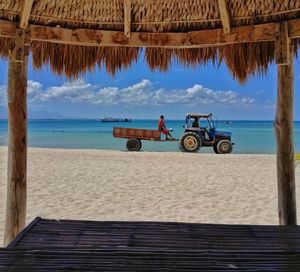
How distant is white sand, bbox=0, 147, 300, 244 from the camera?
14.8ft

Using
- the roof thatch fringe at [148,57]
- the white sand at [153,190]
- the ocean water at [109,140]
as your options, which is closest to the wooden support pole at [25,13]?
the roof thatch fringe at [148,57]

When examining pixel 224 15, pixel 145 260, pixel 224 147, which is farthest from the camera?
pixel 224 147

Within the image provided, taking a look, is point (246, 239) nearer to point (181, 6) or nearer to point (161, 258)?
point (161, 258)

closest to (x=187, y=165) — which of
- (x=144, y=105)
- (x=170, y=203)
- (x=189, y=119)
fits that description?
(x=189, y=119)

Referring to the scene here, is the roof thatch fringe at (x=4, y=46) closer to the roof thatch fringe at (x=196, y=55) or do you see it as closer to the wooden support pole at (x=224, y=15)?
the roof thatch fringe at (x=196, y=55)

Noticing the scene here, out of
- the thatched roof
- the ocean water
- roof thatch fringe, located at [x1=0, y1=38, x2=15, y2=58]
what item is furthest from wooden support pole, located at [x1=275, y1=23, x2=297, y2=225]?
the ocean water

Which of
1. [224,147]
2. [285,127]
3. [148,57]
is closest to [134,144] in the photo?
[224,147]

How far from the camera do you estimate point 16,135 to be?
9.34 ft

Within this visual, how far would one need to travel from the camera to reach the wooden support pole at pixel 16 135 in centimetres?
282

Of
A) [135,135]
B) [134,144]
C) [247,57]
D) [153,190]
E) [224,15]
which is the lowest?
[153,190]

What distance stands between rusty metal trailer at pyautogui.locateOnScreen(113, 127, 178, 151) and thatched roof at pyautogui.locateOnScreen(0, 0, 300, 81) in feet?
29.7

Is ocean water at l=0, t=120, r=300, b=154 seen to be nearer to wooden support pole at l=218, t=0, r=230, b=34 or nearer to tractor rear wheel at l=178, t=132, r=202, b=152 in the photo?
tractor rear wheel at l=178, t=132, r=202, b=152

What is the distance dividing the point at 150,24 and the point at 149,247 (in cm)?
187

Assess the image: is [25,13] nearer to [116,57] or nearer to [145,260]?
[116,57]
